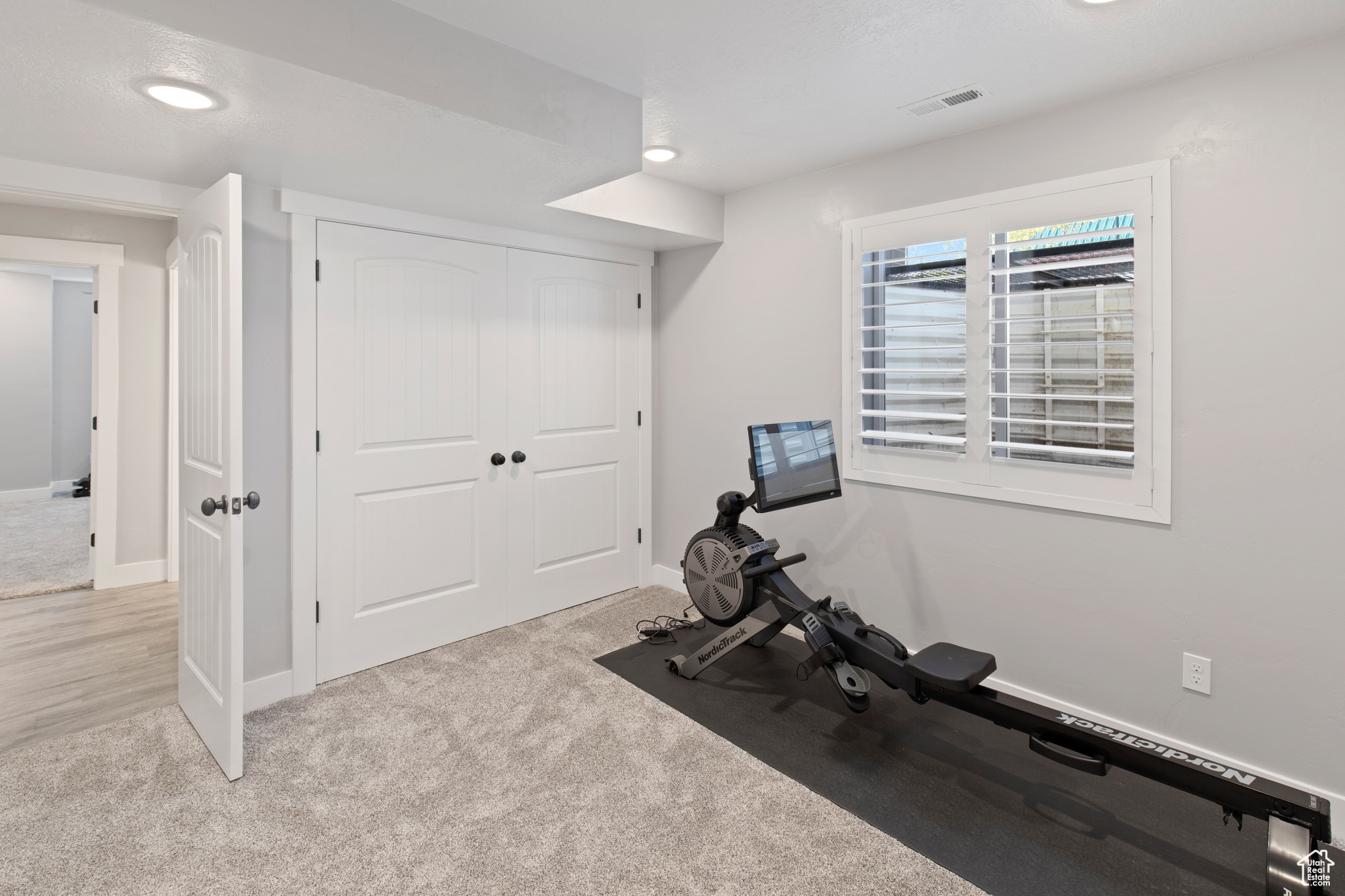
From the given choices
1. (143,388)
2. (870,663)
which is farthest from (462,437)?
(143,388)

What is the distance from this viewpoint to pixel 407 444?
122 inches

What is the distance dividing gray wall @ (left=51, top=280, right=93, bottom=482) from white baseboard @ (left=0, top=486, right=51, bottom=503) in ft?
0.46

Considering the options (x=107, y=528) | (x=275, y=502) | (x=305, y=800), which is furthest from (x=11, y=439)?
(x=305, y=800)

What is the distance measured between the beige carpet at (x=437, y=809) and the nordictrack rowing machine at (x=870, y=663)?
1.59ft

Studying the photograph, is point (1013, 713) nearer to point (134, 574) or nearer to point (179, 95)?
point (179, 95)

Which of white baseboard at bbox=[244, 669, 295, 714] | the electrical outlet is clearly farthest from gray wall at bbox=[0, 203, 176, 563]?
the electrical outlet

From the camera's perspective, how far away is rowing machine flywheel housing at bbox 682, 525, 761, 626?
280cm

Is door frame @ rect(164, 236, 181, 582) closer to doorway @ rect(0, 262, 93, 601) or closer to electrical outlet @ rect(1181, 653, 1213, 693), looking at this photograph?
doorway @ rect(0, 262, 93, 601)

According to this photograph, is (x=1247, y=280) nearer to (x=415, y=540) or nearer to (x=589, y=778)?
(x=589, y=778)

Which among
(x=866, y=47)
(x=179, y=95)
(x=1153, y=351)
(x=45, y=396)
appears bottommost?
(x=1153, y=351)

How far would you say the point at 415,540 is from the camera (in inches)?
124

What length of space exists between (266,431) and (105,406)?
2365mm

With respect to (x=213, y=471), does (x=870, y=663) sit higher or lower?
lower

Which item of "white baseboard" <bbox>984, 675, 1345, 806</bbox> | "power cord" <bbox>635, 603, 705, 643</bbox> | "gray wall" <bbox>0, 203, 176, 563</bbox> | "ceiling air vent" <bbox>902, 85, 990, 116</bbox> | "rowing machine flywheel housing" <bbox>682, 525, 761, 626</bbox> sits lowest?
"white baseboard" <bbox>984, 675, 1345, 806</bbox>
